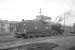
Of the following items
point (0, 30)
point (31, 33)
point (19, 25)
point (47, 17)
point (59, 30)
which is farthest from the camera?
point (47, 17)

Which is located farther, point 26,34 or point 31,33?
point 31,33

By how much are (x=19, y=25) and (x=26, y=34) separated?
4.93 m

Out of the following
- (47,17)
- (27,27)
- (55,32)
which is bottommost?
(55,32)

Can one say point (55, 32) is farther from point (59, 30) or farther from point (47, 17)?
point (47, 17)

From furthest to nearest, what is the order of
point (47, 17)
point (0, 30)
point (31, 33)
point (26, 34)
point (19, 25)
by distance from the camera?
point (47, 17), point (0, 30), point (19, 25), point (31, 33), point (26, 34)

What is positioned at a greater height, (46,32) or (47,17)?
(47,17)

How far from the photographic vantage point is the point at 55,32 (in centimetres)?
3059

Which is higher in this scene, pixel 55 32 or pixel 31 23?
pixel 31 23

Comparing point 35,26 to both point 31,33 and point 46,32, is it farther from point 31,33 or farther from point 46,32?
point 46,32

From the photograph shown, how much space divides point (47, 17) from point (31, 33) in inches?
731

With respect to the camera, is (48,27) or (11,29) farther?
(11,29)

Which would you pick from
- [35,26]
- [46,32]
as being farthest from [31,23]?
[46,32]

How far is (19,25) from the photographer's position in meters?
26.1

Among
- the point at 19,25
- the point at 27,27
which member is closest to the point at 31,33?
the point at 27,27
